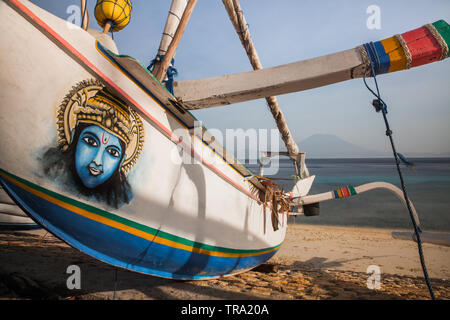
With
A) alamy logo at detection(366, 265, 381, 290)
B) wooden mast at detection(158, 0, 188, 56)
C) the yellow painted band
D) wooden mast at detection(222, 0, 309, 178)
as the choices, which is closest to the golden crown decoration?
the yellow painted band

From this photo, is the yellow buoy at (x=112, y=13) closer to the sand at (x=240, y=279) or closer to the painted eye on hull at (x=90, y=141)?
the painted eye on hull at (x=90, y=141)

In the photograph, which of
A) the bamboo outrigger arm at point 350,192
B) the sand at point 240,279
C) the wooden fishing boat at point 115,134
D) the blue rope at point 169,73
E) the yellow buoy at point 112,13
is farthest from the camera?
the bamboo outrigger arm at point 350,192

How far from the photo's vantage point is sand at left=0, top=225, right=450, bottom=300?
304 centimetres

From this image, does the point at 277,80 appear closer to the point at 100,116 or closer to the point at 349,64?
the point at 349,64

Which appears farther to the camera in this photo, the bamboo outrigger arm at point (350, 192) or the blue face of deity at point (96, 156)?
the bamboo outrigger arm at point (350, 192)

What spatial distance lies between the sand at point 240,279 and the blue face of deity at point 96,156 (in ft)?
4.59

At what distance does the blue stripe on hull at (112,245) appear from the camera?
63.6 inches

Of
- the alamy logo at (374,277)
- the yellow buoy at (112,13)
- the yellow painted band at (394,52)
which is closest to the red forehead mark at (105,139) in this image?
the yellow buoy at (112,13)

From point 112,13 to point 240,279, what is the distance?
471 cm

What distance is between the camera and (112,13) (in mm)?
2926

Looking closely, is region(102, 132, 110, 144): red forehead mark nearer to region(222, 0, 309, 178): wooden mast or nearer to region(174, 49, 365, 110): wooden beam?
region(174, 49, 365, 110): wooden beam

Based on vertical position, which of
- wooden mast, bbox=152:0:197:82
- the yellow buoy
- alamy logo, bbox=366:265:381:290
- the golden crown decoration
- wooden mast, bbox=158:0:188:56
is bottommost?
alamy logo, bbox=366:265:381:290
